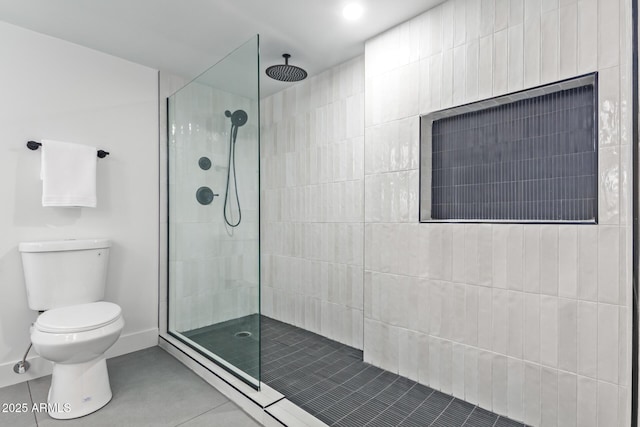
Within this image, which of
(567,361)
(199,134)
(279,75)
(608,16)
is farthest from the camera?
(279,75)

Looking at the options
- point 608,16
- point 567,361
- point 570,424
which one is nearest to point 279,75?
point 608,16

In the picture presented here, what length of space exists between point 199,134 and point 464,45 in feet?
5.76

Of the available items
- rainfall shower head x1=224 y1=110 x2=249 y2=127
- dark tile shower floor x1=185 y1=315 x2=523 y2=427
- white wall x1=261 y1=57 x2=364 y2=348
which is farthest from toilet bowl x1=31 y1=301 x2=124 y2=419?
white wall x1=261 y1=57 x2=364 y2=348

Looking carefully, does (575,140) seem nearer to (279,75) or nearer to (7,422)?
(279,75)

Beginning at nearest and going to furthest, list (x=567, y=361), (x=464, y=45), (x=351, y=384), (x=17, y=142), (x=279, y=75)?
(x=567, y=361) < (x=464, y=45) < (x=351, y=384) < (x=17, y=142) < (x=279, y=75)

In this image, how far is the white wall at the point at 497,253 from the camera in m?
1.38

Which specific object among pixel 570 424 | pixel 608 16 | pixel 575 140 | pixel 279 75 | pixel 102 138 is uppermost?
pixel 279 75

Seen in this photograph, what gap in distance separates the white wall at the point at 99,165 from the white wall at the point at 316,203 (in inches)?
42.1

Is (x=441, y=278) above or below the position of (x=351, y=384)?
above

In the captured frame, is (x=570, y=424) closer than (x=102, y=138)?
Yes

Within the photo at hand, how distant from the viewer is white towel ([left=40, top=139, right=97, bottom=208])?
210 cm

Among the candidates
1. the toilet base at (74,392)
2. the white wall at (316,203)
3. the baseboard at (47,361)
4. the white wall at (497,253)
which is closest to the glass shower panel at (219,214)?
the baseboard at (47,361)

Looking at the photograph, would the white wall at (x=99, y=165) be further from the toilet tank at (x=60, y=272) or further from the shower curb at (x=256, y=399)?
the shower curb at (x=256, y=399)

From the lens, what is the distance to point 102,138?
8.10 ft
